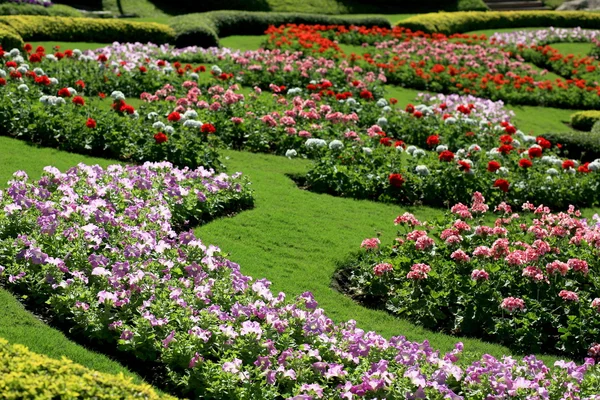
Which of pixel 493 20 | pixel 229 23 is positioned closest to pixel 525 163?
pixel 229 23

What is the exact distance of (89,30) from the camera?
61.5ft

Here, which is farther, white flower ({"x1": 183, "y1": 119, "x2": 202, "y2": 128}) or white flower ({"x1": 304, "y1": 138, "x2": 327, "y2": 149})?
white flower ({"x1": 304, "y1": 138, "x2": 327, "y2": 149})

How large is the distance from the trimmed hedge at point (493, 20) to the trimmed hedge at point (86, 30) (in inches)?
326

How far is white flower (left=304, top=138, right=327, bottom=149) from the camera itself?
1113 cm

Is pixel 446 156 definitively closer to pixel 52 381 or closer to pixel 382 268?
pixel 382 268

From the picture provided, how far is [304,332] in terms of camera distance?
5.96m

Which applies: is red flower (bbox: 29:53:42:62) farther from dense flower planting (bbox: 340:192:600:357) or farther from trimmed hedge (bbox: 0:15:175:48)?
dense flower planting (bbox: 340:192:600:357)

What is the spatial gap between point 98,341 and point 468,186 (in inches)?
233

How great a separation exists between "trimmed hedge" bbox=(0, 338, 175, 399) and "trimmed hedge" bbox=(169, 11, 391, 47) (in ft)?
49.3

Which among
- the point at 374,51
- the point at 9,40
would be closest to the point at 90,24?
the point at 9,40

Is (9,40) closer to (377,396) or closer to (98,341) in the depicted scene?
(98,341)

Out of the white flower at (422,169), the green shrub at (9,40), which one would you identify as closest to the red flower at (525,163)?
the white flower at (422,169)

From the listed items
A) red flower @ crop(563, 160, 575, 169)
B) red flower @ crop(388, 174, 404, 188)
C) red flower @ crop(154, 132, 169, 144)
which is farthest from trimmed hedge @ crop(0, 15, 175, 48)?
red flower @ crop(563, 160, 575, 169)

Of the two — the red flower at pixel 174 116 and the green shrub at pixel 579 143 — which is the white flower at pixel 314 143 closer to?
the red flower at pixel 174 116
